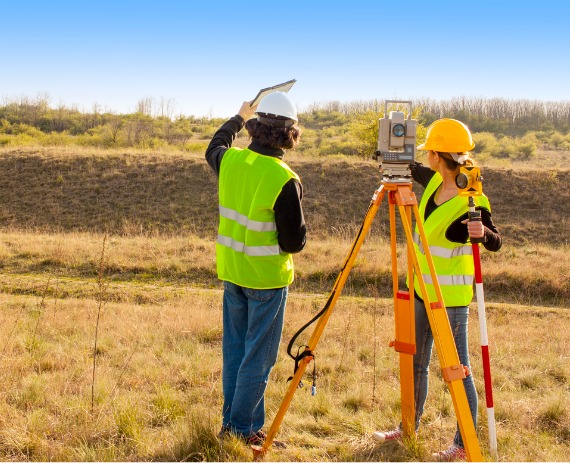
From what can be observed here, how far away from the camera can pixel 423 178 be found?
12.6ft

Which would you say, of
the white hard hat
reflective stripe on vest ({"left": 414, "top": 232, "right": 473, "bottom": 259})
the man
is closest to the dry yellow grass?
the man

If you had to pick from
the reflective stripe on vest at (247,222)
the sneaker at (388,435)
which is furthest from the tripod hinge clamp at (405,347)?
the reflective stripe on vest at (247,222)

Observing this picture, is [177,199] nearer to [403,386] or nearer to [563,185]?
[563,185]

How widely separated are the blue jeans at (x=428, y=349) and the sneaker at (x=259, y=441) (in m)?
Result: 0.88

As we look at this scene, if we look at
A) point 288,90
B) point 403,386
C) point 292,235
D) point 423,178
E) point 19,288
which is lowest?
point 19,288

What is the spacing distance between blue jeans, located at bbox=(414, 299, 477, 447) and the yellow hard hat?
944 millimetres

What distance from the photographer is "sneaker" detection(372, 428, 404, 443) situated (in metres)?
3.48

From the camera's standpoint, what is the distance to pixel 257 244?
10.8ft

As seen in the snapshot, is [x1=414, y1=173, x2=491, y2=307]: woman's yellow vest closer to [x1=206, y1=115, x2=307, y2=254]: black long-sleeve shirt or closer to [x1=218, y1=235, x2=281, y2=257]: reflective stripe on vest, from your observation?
[x1=206, y1=115, x2=307, y2=254]: black long-sleeve shirt

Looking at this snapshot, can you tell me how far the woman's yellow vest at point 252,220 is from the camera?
125 inches

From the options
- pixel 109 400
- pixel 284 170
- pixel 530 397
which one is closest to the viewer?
pixel 284 170

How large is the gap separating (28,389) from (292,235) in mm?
2366

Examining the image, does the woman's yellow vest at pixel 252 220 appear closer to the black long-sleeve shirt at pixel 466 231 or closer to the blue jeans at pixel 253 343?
the blue jeans at pixel 253 343

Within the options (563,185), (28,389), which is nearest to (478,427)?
(28,389)
